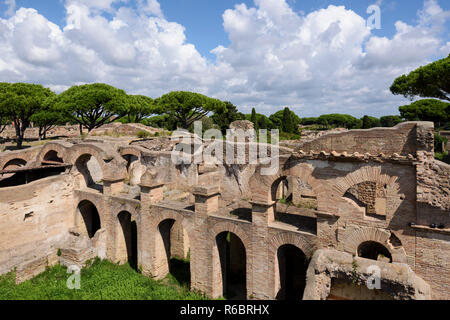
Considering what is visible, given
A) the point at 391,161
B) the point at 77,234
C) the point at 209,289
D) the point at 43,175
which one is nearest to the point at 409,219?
the point at 391,161

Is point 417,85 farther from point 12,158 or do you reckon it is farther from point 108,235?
point 12,158

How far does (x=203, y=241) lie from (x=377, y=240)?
533 centimetres

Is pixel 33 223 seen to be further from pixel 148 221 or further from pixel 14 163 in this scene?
pixel 14 163

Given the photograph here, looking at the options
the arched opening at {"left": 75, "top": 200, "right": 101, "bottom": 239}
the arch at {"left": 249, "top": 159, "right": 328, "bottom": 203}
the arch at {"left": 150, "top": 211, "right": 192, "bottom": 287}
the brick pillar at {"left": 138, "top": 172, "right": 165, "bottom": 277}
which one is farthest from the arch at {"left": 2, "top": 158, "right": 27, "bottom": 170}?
the arch at {"left": 249, "top": 159, "right": 328, "bottom": 203}

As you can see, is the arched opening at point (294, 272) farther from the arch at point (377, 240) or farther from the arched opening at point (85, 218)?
the arched opening at point (85, 218)

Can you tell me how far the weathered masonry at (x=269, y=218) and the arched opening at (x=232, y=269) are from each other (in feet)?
0.14

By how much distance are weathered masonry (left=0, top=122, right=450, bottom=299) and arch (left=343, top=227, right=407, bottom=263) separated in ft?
0.08

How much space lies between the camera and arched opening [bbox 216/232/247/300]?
10.0m

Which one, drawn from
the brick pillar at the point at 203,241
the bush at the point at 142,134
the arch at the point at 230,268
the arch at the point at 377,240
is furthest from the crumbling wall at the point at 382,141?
the bush at the point at 142,134

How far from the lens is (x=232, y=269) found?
12.1 m

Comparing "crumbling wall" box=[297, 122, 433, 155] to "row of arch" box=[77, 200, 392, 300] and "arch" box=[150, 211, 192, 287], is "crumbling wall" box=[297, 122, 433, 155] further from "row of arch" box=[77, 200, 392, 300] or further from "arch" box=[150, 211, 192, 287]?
"arch" box=[150, 211, 192, 287]

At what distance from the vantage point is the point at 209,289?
9.95 m

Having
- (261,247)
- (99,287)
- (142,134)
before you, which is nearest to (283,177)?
(261,247)

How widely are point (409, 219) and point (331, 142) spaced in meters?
2.64
